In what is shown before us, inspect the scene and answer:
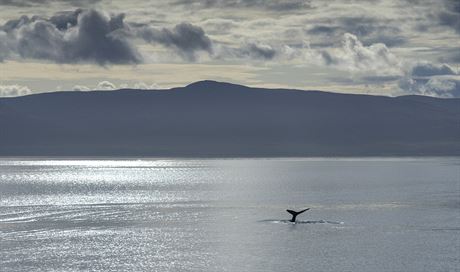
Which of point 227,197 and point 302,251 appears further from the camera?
point 227,197

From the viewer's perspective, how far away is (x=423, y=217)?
137 metres

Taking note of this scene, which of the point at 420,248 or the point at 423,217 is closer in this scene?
the point at 420,248

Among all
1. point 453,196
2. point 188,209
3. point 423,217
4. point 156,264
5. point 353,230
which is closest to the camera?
point 156,264

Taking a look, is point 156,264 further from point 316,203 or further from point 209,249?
point 316,203

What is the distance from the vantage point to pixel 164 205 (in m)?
168

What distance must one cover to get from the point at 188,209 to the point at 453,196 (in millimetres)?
70892

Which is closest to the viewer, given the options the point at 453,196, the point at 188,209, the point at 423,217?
the point at 423,217

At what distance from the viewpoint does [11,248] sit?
98.9m

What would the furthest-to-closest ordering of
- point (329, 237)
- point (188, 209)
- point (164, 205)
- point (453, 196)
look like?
1. point (453, 196)
2. point (164, 205)
3. point (188, 209)
4. point (329, 237)

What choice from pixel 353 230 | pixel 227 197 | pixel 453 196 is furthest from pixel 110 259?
pixel 453 196

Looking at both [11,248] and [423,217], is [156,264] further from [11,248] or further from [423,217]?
[423,217]

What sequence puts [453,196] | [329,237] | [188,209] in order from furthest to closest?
[453,196], [188,209], [329,237]

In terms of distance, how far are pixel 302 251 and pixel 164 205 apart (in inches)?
2909

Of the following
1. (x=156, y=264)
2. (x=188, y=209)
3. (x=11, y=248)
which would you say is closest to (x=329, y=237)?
(x=156, y=264)
